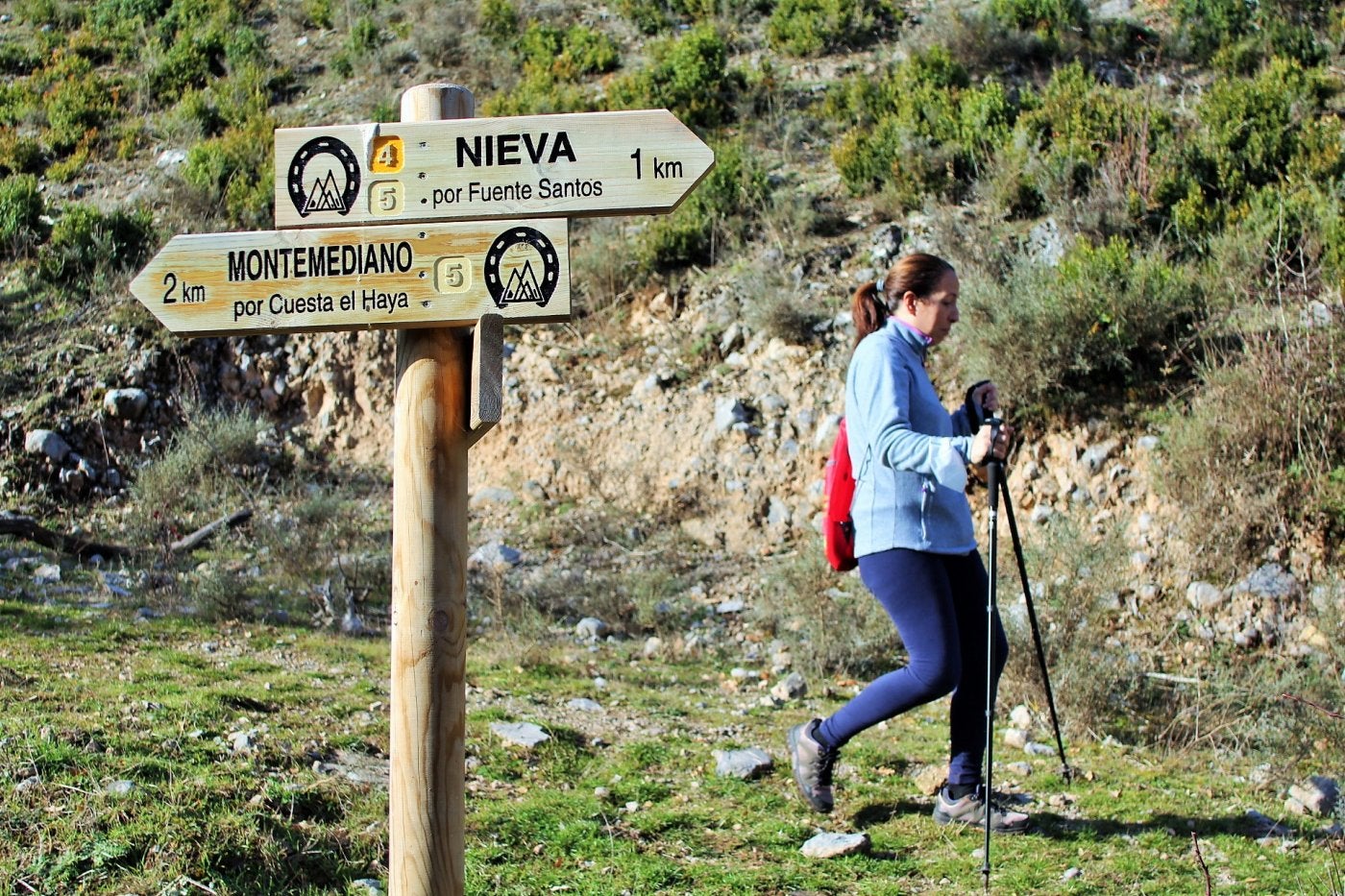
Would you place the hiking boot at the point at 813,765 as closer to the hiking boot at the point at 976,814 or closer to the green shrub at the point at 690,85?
the hiking boot at the point at 976,814

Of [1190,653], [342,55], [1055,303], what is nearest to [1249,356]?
[1055,303]

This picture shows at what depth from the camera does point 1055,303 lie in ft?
26.3

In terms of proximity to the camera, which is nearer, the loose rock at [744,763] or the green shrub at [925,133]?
the loose rock at [744,763]

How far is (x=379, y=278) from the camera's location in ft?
9.75

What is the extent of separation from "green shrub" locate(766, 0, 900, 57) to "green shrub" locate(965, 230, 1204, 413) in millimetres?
5613

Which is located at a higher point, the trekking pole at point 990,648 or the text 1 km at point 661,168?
the text 1 km at point 661,168

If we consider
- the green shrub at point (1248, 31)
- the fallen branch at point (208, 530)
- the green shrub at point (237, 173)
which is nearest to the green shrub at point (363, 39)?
the green shrub at point (237, 173)

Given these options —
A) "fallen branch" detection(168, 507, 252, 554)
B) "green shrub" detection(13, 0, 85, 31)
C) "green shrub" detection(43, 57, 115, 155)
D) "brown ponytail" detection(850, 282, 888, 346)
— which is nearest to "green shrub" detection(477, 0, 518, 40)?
"green shrub" detection(43, 57, 115, 155)

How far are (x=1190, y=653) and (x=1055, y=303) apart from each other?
2.52 meters

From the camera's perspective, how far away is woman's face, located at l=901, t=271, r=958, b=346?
14.1 feet

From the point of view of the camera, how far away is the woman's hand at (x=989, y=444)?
152 inches

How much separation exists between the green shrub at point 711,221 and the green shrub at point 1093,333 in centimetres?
296

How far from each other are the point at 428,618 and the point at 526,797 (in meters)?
1.82

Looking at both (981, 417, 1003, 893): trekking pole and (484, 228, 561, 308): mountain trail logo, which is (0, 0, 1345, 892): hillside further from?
(484, 228, 561, 308): mountain trail logo
